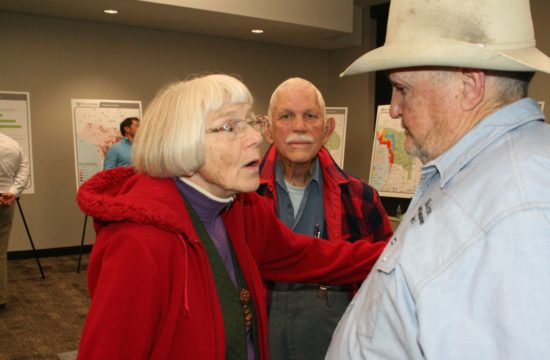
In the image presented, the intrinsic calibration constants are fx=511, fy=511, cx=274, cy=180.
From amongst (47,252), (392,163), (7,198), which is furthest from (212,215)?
(47,252)

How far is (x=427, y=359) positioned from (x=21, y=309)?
15.0 ft

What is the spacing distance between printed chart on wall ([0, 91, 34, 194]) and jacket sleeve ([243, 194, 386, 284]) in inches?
190

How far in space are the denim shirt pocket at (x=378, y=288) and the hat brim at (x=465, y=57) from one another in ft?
1.19

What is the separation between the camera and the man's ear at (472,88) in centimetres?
99

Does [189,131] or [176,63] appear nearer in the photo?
[189,131]

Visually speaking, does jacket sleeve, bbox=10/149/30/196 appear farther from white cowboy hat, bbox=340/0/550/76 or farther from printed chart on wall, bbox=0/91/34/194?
white cowboy hat, bbox=340/0/550/76

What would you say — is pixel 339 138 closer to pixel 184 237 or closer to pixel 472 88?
pixel 184 237

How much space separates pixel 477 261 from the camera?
83 centimetres

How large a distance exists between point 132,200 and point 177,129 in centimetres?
25

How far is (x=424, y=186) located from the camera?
118 centimetres

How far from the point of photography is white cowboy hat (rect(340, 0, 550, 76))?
0.94 m

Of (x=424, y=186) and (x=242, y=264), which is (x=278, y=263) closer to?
(x=242, y=264)

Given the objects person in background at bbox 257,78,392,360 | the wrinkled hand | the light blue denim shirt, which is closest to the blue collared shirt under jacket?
the wrinkled hand

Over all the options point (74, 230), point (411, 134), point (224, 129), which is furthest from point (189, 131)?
point (74, 230)
